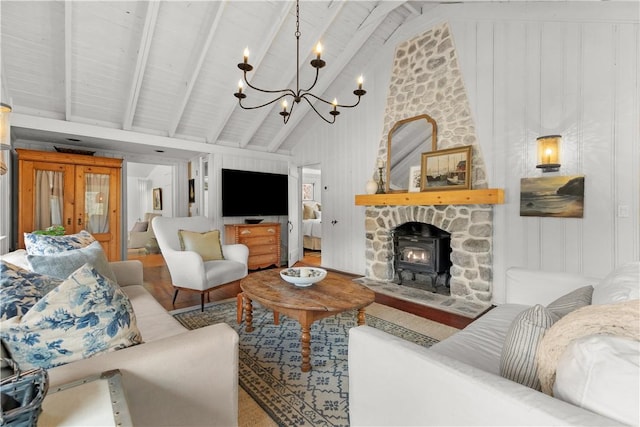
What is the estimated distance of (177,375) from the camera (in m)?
1.05

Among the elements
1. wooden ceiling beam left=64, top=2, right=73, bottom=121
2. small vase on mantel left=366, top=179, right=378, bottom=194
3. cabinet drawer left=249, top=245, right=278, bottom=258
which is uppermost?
wooden ceiling beam left=64, top=2, right=73, bottom=121

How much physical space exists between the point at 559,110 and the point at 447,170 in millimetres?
1166

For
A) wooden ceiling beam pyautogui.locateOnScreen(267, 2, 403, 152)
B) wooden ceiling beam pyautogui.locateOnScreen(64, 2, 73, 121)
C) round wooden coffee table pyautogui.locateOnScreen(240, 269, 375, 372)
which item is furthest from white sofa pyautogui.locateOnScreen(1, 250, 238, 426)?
wooden ceiling beam pyautogui.locateOnScreen(267, 2, 403, 152)

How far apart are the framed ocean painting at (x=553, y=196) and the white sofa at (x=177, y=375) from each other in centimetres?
317

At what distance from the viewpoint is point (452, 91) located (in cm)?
362

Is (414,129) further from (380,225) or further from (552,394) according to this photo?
(552,394)

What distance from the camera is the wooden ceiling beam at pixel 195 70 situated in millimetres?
3125

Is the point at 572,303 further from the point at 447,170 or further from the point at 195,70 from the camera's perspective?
the point at 195,70

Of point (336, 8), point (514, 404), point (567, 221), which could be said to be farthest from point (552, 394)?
point (336, 8)

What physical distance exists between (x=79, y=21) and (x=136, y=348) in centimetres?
350

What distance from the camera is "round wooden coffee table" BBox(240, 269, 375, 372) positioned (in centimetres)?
192

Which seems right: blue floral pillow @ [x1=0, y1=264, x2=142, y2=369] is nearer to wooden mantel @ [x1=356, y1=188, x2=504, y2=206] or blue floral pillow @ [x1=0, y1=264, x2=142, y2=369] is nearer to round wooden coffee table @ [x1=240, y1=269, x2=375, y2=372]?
round wooden coffee table @ [x1=240, y1=269, x2=375, y2=372]

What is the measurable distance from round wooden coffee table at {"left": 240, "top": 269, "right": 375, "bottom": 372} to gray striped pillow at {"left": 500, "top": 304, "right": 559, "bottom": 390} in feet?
3.37

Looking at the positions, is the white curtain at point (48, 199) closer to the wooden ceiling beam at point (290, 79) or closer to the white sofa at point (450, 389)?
the wooden ceiling beam at point (290, 79)
